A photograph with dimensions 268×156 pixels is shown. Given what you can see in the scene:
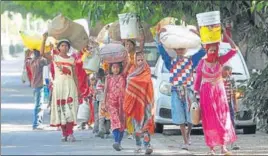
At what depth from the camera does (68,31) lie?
57.8 ft

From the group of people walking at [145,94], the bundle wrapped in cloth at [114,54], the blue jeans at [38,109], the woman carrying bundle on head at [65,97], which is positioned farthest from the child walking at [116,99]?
the blue jeans at [38,109]

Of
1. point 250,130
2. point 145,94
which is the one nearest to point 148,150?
point 145,94

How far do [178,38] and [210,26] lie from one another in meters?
1.59

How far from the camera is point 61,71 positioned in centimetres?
1728

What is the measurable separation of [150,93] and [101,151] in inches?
45.9

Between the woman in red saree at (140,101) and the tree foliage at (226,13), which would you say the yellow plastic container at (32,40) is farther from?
the woman in red saree at (140,101)

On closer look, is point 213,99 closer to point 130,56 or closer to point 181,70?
point 181,70

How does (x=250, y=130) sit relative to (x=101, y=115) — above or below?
below

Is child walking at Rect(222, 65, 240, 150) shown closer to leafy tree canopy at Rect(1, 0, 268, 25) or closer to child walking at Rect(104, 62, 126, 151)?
leafy tree canopy at Rect(1, 0, 268, 25)

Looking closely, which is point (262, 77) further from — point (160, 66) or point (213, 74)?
point (160, 66)

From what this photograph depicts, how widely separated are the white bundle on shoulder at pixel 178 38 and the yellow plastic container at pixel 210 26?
137 centimetres

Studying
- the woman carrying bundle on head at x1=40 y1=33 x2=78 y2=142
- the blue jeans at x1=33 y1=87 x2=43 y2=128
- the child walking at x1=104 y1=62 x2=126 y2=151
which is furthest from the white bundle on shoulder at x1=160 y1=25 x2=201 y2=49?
the blue jeans at x1=33 y1=87 x2=43 y2=128

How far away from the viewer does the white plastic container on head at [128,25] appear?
16328 millimetres

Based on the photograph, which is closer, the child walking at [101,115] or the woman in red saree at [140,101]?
the woman in red saree at [140,101]
